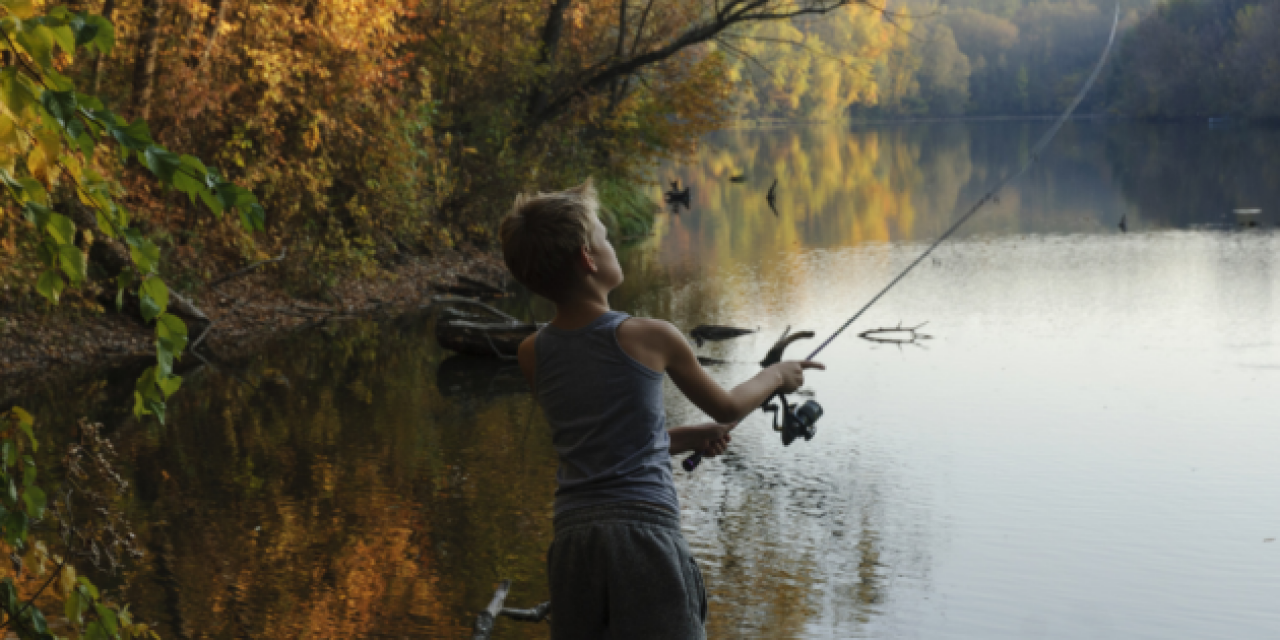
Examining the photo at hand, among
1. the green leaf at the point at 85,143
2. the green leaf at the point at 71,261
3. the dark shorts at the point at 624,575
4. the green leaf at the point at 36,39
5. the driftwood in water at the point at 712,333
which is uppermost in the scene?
the green leaf at the point at 36,39

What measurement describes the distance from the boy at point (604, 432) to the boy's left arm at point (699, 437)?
0.25m

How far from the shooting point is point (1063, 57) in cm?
6538

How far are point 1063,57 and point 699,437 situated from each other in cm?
6707

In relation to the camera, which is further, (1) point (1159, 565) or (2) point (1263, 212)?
(2) point (1263, 212)

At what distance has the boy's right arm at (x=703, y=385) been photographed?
2799mm

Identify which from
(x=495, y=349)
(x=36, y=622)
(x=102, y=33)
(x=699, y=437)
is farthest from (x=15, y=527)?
(x=495, y=349)

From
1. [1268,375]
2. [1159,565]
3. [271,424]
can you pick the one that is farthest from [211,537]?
[1268,375]

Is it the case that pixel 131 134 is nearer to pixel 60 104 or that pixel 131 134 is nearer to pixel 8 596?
pixel 60 104

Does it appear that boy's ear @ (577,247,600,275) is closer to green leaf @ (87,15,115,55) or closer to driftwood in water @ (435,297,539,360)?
green leaf @ (87,15,115,55)

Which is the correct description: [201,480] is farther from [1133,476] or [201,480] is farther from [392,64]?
[392,64]

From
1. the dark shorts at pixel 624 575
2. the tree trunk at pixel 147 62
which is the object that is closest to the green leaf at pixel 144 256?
the dark shorts at pixel 624 575

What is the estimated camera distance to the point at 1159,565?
6.91 meters

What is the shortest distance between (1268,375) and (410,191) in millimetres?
11334

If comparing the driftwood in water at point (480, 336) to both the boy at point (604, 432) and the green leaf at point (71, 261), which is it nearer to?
the boy at point (604, 432)
